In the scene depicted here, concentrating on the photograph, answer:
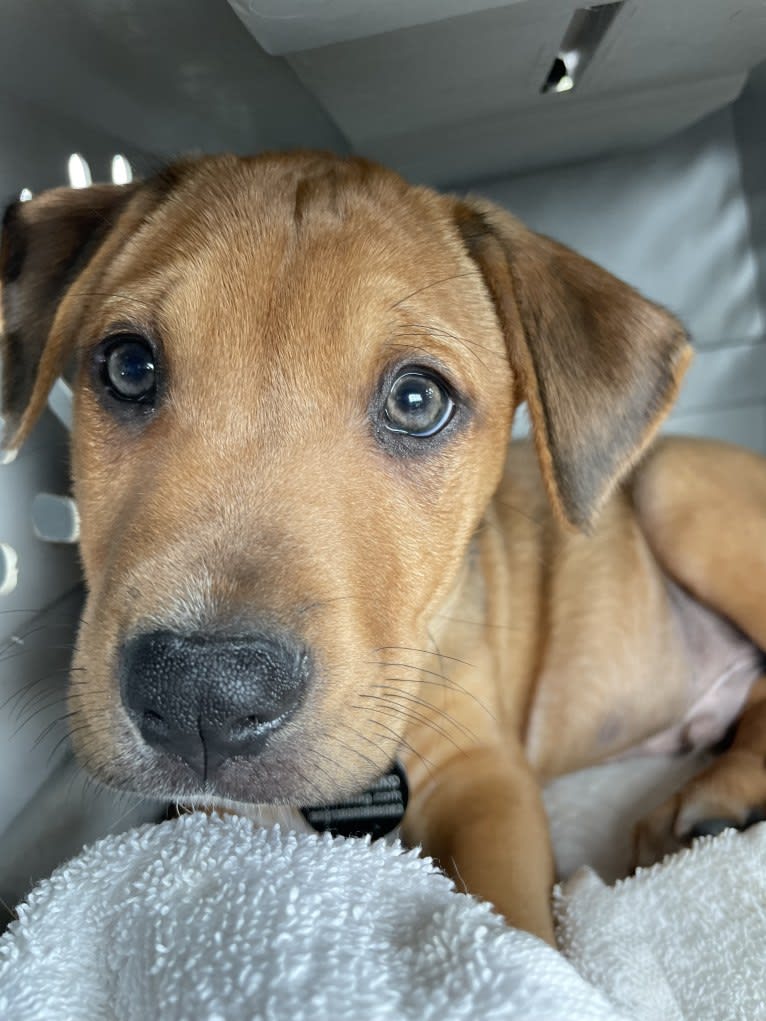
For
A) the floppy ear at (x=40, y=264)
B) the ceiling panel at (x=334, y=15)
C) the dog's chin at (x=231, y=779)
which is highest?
the ceiling panel at (x=334, y=15)

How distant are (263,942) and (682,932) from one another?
124 cm

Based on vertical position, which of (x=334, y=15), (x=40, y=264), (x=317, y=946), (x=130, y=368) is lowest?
(x=317, y=946)

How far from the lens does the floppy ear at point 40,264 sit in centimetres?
237

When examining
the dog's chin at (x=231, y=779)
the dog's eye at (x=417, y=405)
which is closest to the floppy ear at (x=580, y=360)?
the dog's eye at (x=417, y=405)

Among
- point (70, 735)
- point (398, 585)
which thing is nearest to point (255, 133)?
point (398, 585)

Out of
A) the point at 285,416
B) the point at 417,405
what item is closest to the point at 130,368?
the point at 285,416

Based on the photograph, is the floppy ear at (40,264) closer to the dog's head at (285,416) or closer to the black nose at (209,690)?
the dog's head at (285,416)

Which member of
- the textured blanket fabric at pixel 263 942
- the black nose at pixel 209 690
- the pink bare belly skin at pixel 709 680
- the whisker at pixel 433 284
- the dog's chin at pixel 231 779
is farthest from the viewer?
the pink bare belly skin at pixel 709 680

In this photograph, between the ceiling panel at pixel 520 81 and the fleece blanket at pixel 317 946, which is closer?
the fleece blanket at pixel 317 946

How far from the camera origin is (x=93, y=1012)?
1.60 m

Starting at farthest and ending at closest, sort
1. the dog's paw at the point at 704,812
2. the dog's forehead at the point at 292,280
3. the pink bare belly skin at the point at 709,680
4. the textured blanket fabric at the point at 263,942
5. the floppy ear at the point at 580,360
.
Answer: the pink bare belly skin at the point at 709,680 < the dog's paw at the point at 704,812 < the floppy ear at the point at 580,360 < the dog's forehead at the point at 292,280 < the textured blanket fabric at the point at 263,942

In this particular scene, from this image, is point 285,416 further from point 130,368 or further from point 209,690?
point 209,690

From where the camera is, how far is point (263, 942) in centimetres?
147

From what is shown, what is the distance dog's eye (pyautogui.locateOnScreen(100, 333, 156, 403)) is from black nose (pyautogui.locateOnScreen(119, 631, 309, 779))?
682mm
